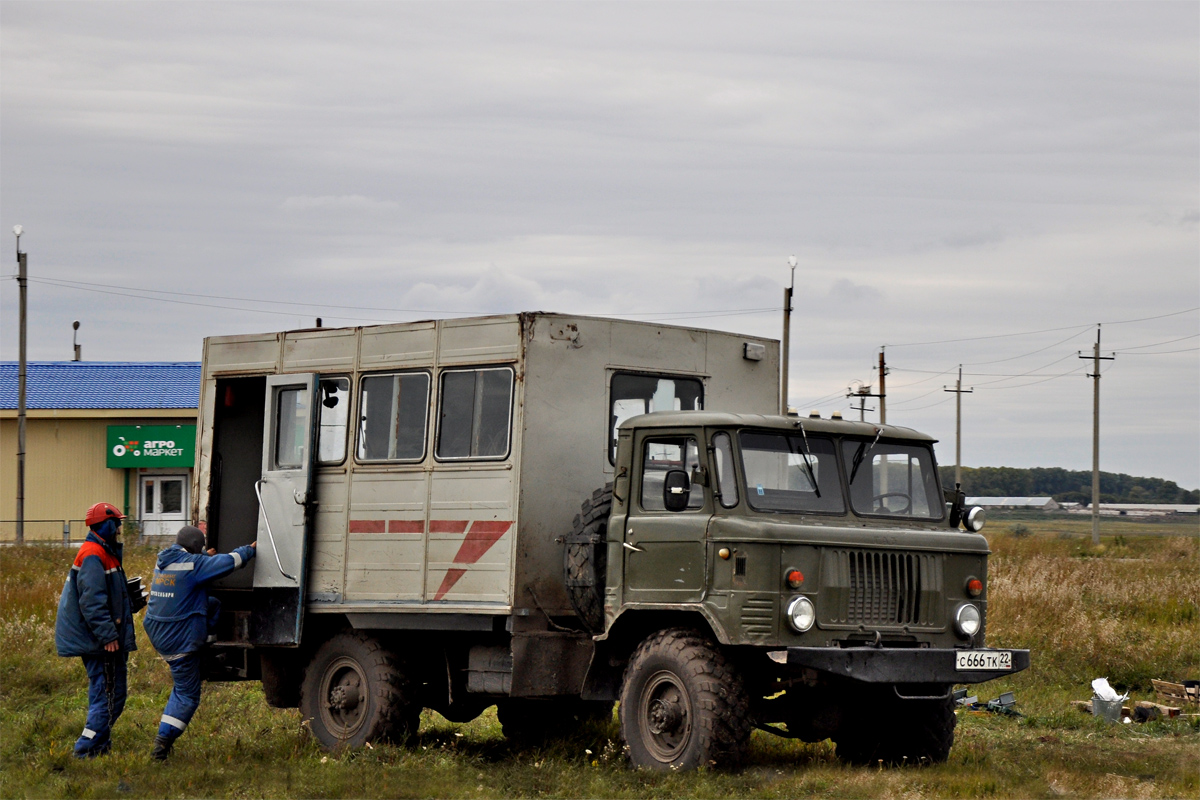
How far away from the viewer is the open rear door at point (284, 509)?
12.3 metres

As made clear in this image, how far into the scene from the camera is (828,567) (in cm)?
970

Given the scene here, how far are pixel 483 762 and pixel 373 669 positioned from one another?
134 cm

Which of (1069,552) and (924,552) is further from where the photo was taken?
(1069,552)

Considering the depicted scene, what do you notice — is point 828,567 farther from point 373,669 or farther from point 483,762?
point 373,669

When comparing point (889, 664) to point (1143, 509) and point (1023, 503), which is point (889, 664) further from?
point (1023, 503)

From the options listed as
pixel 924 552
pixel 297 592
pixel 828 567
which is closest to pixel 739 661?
pixel 828 567

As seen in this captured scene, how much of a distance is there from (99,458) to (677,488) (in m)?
39.5

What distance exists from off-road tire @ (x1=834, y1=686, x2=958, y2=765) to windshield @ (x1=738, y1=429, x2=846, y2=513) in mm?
1559

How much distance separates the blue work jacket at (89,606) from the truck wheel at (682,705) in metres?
4.03

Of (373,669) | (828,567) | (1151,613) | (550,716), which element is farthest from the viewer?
(1151,613)

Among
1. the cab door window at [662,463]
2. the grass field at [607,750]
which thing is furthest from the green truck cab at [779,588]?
the grass field at [607,750]

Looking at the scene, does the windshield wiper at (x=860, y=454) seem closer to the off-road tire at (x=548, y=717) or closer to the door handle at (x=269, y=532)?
the off-road tire at (x=548, y=717)

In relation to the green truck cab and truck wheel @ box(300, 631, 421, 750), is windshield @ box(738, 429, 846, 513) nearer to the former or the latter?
the green truck cab

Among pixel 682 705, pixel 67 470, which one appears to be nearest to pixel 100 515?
pixel 682 705
